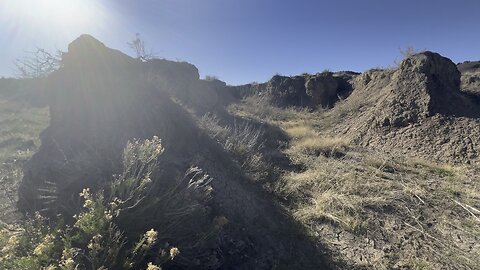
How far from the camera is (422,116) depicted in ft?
38.3

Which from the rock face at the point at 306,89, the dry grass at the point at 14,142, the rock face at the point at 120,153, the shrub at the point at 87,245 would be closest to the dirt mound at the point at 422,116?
the rock face at the point at 120,153

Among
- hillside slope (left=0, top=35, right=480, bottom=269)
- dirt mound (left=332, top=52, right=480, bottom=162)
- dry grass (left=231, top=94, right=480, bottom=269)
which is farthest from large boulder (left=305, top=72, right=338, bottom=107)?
dry grass (left=231, top=94, right=480, bottom=269)

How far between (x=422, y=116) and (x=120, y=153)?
9999 mm

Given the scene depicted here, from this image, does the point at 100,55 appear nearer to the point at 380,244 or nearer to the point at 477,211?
the point at 380,244

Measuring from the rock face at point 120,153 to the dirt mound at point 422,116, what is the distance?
21.2 ft

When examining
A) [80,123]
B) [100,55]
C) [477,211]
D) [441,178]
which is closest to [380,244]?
[477,211]

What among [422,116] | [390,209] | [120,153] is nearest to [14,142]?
[120,153]

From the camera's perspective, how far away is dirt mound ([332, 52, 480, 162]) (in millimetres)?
10109

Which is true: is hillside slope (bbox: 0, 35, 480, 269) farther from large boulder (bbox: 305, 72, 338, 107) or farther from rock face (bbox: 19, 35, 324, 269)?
large boulder (bbox: 305, 72, 338, 107)

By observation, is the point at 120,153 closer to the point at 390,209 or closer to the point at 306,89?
the point at 390,209

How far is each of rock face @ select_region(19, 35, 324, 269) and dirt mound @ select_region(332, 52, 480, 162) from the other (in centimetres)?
645

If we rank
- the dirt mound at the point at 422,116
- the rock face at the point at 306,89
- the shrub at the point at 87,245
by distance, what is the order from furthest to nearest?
the rock face at the point at 306,89 → the dirt mound at the point at 422,116 → the shrub at the point at 87,245

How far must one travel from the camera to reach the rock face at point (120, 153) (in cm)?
466

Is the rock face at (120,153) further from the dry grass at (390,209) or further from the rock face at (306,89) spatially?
the rock face at (306,89)
